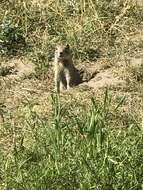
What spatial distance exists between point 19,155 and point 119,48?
11.5 ft

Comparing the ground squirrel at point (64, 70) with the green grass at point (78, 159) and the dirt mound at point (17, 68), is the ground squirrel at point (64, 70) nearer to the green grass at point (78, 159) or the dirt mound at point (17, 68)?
the dirt mound at point (17, 68)

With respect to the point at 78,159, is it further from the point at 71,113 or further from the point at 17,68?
the point at 17,68

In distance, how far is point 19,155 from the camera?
5.26 meters

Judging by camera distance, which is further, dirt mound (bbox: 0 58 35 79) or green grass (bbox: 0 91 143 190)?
dirt mound (bbox: 0 58 35 79)

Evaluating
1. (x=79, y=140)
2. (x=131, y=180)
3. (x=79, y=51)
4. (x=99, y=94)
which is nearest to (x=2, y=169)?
(x=79, y=140)

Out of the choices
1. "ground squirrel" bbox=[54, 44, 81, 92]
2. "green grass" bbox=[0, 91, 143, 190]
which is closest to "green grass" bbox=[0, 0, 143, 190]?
"green grass" bbox=[0, 91, 143, 190]

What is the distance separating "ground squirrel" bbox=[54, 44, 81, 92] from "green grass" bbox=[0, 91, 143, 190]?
8.01ft

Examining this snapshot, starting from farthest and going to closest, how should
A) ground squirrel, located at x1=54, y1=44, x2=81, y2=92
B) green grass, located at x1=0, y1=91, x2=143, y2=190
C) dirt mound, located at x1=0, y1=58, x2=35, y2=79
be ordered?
dirt mound, located at x1=0, y1=58, x2=35, y2=79
ground squirrel, located at x1=54, y1=44, x2=81, y2=92
green grass, located at x1=0, y1=91, x2=143, y2=190

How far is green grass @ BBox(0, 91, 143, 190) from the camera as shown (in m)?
4.77

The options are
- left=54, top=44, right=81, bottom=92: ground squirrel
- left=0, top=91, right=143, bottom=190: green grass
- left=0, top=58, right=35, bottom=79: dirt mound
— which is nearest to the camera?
left=0, top=91, right=143, bottom=190: green grass

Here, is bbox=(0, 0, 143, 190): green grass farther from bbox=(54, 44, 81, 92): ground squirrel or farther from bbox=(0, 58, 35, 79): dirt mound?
bbox=(54, 44, 81, 92): ground squirrel

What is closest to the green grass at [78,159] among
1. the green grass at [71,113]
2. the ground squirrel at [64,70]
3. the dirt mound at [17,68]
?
the green grass at [71,113]

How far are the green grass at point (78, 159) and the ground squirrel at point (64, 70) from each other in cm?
244

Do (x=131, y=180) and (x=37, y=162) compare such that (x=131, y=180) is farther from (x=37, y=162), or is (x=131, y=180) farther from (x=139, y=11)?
(x=139, y=11)
